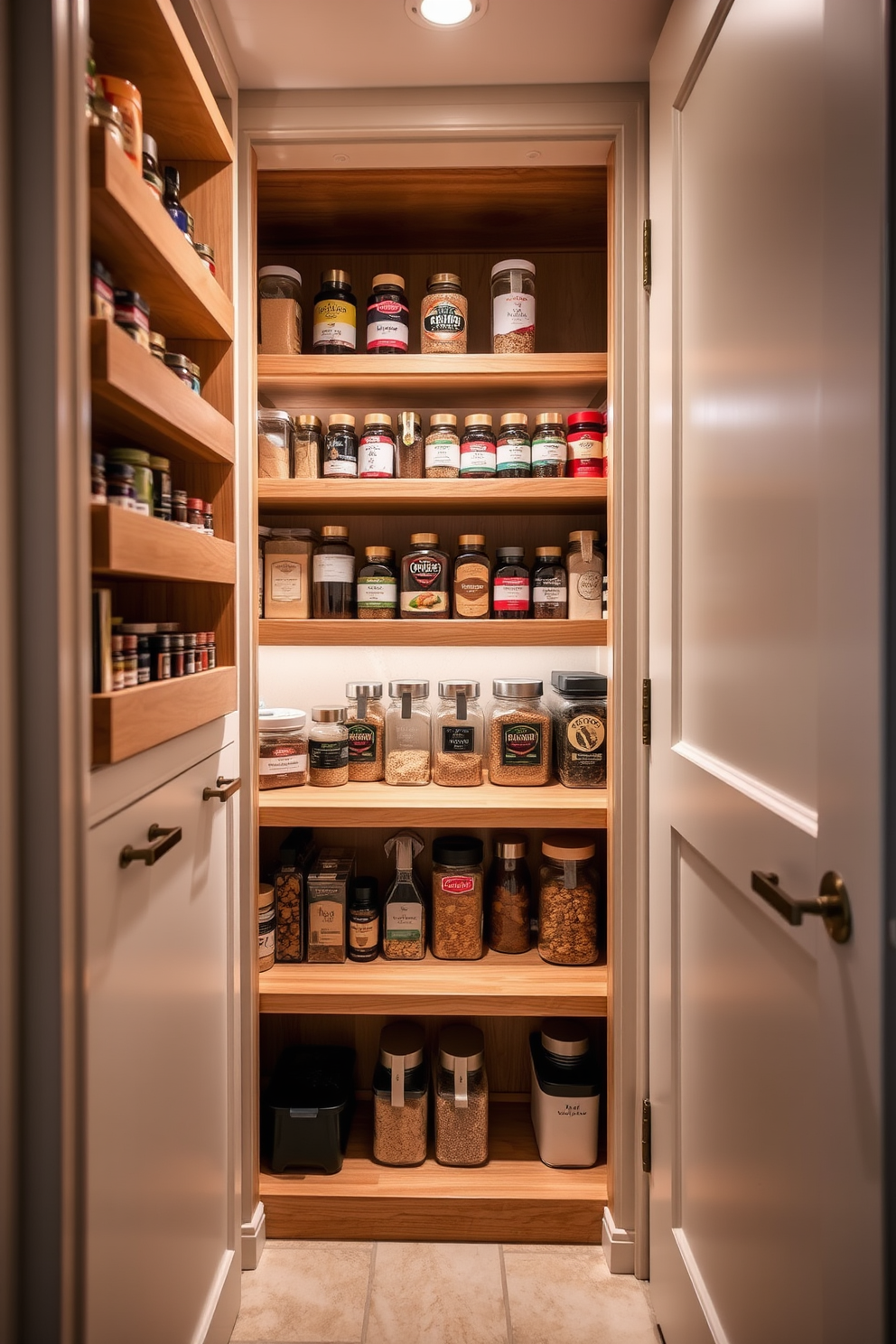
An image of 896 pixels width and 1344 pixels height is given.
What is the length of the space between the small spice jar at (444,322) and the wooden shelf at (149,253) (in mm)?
438

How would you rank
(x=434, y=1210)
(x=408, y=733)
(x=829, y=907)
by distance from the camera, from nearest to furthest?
(x=829, y=907) < (x=434, y=1210) < (x=408, y=733)

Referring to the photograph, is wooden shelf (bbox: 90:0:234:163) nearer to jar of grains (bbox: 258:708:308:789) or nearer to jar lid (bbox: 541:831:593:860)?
jar of grains (bbox: 258:708:308:789)

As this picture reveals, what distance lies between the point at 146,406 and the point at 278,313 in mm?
828

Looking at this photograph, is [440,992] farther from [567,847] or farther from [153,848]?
[153,848]

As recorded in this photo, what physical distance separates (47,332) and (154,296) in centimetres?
46

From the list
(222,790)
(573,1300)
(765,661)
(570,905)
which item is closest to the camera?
(765,661)

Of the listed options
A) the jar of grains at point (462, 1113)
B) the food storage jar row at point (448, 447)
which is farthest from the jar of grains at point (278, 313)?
the jar of grains at point (462, 1113)

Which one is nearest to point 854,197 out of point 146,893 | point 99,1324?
point 146,893

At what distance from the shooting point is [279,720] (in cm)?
175

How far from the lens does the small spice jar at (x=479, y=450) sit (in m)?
1.66

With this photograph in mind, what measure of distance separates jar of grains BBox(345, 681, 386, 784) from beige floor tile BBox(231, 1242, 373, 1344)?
926 millimetres

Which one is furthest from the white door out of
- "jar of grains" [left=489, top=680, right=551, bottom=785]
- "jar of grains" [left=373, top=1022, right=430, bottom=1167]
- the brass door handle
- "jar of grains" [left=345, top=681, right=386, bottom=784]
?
"jar of grains" [left=345, top=681, right=386, bottom=784]

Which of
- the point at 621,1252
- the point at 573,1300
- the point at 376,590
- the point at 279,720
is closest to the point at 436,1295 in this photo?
the point at 573,1300

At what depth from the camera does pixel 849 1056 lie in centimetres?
69
